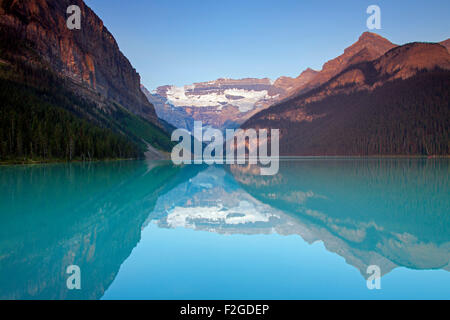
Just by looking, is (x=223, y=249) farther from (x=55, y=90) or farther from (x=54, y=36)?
(x=54, y=36)

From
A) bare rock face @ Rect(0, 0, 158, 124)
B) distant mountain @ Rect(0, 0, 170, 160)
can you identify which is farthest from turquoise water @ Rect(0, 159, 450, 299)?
bare rock face @ Rect(0, 0, 158, 124)

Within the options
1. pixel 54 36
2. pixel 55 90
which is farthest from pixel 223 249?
pixel 54 36

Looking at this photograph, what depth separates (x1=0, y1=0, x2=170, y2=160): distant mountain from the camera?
7469 cm

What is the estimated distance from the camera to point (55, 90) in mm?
129125

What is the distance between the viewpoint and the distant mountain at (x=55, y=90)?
74.7 meters

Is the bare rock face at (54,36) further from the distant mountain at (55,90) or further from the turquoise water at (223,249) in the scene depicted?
the turquoise water at (223,249)

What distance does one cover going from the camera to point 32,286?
7207mm

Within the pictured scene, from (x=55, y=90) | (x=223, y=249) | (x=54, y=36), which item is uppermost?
(x=54, y=36)

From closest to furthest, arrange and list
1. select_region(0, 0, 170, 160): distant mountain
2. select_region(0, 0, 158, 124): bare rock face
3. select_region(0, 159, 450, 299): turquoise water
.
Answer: select_region(0, 159, 450, 299): turquoise water < select_region(0, 0, 170, 160): distant mountain < select_region(0, 0, 158, 124): bare rock face

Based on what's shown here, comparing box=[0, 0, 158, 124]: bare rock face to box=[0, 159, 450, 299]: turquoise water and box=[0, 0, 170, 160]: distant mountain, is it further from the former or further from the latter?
box=[0, 159, 450, 299]: turquoise water

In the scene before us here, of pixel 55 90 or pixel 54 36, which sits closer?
pixel 55 90

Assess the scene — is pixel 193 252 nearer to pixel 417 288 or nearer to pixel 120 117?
pixel 417 288

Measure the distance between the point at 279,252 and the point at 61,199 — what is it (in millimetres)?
15757
